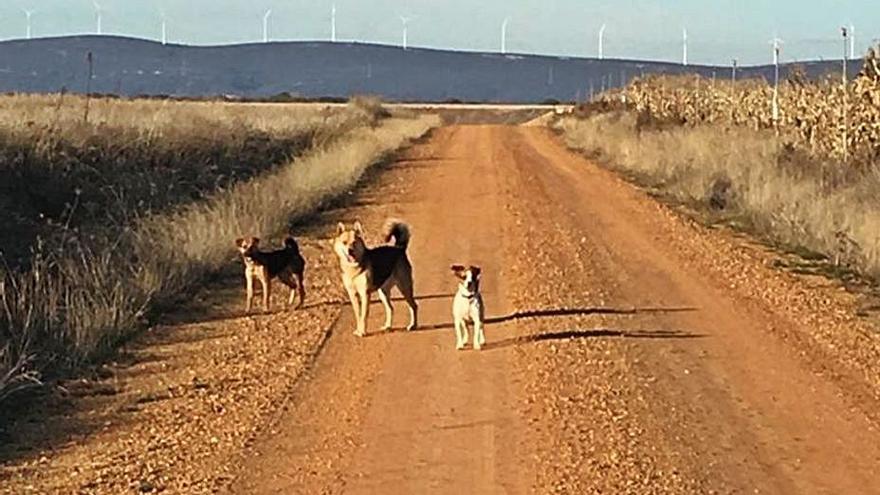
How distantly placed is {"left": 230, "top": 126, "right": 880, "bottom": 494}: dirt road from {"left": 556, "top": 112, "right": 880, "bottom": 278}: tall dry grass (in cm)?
114

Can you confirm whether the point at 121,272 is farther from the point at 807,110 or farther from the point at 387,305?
the point at 807,110

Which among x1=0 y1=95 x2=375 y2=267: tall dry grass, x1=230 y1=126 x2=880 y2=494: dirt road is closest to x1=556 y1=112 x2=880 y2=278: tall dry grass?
x1=230 y1=126 x2=880 y2=494: dirt road

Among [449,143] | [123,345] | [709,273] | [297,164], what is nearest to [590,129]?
[449,143]

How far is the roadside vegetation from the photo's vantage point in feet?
64.4

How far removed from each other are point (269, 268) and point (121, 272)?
1.45 m

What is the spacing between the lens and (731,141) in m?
34.0

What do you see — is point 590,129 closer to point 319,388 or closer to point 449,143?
point 449,143

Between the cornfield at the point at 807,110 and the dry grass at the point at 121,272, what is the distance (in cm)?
900

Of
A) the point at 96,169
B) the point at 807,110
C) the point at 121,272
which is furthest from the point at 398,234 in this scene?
the point at 807,110

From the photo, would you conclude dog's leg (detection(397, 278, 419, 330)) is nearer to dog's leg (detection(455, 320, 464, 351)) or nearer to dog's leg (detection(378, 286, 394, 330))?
dog's leg (detection(378, 286, 394, 330))

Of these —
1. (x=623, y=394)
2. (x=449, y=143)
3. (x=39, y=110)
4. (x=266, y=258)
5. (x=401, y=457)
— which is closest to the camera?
(x=401, y=457)

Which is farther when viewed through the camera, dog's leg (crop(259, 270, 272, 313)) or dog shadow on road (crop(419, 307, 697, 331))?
dog's leg (crop(259, 270, 272, 313))

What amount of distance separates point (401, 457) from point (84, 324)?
14.2 feet

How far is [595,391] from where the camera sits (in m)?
10.7
